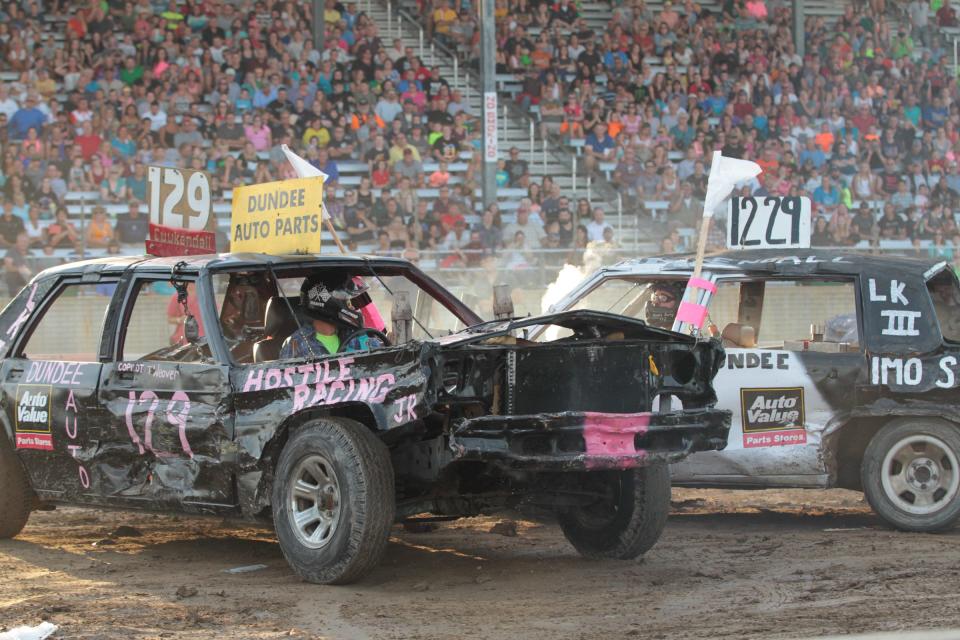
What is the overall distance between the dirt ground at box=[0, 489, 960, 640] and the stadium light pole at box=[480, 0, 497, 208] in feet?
35.2

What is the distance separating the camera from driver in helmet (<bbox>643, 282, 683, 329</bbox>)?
29.2 feet

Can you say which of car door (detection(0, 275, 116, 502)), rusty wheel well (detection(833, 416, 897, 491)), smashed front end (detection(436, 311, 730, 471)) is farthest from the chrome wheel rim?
rusty wheel well (detection(833, 416, 897, 491))

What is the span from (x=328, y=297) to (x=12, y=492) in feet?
7.33

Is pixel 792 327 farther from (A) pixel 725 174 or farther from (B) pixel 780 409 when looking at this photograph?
(B) pixel 780 409

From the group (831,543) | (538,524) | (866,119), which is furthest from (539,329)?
(866,119)

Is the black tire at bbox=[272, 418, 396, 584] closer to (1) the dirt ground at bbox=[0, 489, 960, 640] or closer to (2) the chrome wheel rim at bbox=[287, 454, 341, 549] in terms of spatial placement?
(2) the chrome wheel rim at bbox=[287, 454, 341, 549]

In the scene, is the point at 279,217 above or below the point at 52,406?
above

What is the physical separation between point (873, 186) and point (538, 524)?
15.6m

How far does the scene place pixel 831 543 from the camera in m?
7.61

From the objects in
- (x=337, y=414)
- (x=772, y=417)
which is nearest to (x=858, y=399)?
(x=772, y=417)

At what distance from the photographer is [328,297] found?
7332mm

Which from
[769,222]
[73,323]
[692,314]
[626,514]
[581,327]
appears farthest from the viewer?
[73,323]

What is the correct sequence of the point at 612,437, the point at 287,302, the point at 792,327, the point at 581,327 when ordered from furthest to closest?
the point at 792,327
the point at 287,302
the point at 581,327
the point at 612,437

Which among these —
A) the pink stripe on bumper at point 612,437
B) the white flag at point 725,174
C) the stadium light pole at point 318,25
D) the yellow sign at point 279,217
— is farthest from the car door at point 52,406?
the stadium light pole at point 318,25
